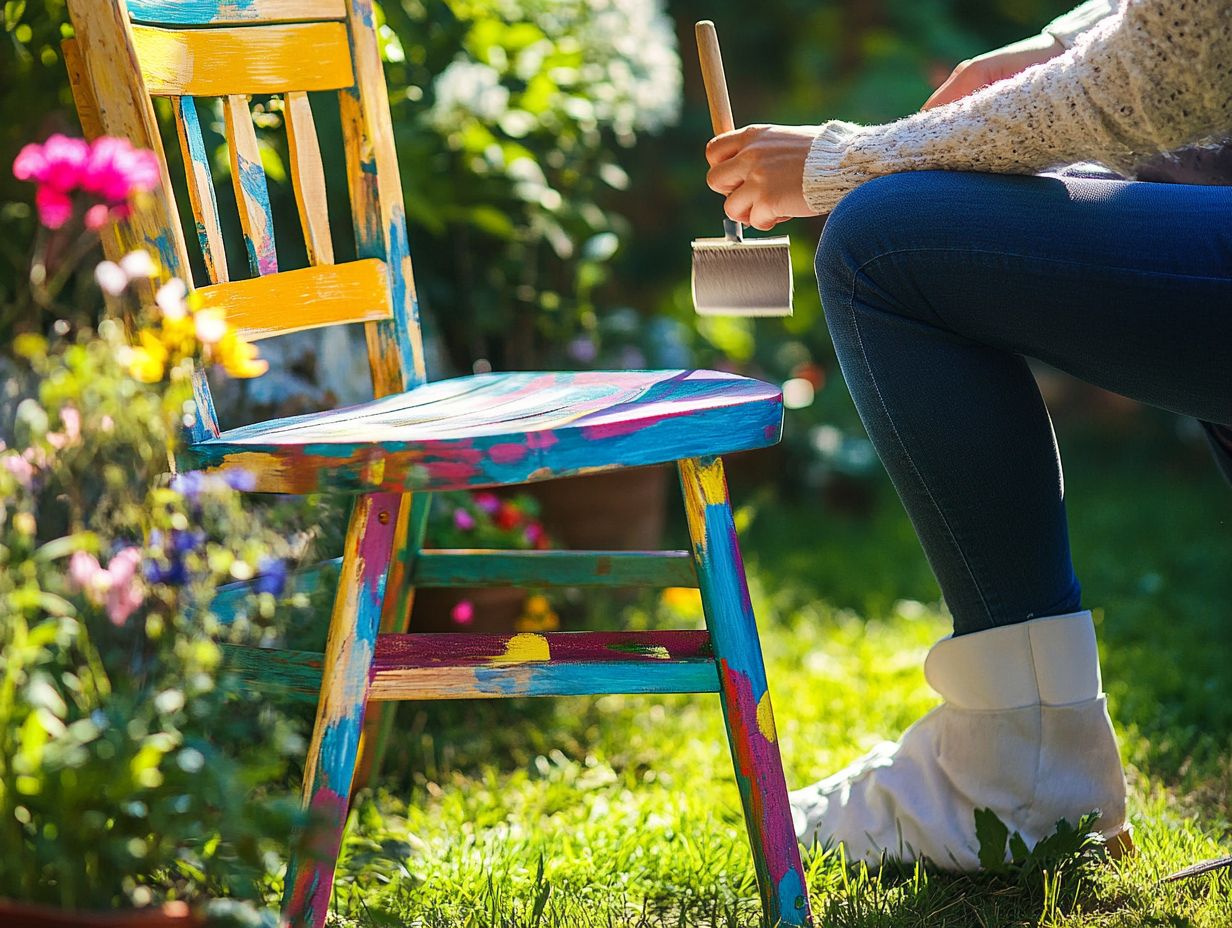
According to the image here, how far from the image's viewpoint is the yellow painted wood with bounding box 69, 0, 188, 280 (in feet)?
3.12

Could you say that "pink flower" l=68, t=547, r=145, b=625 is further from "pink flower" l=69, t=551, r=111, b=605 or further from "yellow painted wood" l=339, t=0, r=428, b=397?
"yellow painted wood" l=339, t=0, r=428, b=397

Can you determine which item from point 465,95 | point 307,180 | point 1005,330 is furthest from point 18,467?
point 465,95

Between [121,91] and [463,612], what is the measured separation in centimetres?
90

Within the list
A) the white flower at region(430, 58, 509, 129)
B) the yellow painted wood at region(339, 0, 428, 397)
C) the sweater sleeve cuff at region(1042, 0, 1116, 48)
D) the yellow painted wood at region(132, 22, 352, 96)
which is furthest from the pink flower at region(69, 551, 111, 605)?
the white flower at region(430, 58, 509, 129)

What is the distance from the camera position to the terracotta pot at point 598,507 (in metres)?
2.20

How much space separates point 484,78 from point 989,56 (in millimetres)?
937

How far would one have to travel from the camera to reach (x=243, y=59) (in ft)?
3.96

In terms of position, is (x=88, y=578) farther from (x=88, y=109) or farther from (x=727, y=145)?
(x=727, y=145)

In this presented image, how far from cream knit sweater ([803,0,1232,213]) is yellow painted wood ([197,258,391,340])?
0.46 m

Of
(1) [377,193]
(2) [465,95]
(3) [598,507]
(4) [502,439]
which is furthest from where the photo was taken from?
(3) [598,507]

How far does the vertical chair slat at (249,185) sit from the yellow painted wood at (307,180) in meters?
0.05

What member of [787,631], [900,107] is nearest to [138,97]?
[787,631]

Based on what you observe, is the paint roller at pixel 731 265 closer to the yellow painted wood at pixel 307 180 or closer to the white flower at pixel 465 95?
the yellow painted wood at pixel 307 180

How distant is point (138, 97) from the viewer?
3.15ft
